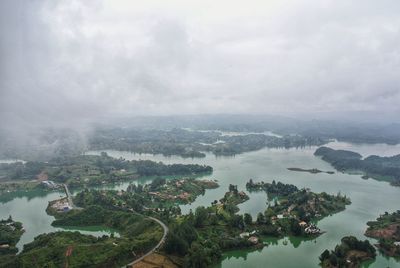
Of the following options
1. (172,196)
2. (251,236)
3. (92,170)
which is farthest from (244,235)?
(92,170)

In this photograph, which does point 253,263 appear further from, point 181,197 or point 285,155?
point 285,155

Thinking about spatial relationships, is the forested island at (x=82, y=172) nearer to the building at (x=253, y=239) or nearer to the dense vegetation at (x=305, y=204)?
the dense vegetation at (x=305, y=204)

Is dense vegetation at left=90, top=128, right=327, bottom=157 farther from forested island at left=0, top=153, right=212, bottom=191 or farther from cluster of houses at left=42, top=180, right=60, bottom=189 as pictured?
cluster of houses at left=42, top=180, right=60, bottom=189

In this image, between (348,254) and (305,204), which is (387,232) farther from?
(305,204)

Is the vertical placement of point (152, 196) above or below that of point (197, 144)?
below

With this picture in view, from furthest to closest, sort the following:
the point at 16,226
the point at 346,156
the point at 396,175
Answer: the point at 346,156, the point at 396,175, the point at 16,226

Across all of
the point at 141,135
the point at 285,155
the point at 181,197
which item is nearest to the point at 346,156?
the point at 285,155

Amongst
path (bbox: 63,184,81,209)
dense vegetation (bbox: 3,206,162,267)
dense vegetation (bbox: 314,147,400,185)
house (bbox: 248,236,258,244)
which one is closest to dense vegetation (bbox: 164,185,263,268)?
house (bbox: 248,236,258,244)
